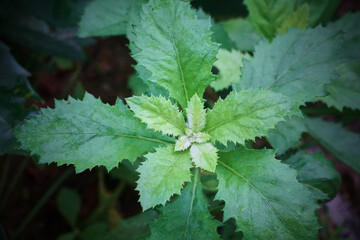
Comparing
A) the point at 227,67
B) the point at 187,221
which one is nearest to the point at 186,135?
the point at 187,221

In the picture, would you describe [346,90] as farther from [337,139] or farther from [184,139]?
[184,139]

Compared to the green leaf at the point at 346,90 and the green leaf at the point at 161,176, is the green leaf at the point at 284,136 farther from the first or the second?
the green leaf at the point at 161,176

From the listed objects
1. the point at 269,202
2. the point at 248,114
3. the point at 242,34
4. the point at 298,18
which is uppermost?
the point at 242,34

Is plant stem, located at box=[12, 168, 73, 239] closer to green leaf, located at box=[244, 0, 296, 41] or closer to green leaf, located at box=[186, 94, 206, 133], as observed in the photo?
green leaf, located at box=[186, 94, 206, 133]

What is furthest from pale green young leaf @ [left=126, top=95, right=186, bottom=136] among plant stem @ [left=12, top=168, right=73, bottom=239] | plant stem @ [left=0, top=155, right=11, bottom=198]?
plant stem @ [left=0, top=155, right=11, bottom=198]

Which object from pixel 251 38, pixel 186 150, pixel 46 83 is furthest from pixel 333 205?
pixel 46 83

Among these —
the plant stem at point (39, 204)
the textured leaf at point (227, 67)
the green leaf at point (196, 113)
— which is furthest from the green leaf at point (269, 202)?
the plant stem at point (39, 204)

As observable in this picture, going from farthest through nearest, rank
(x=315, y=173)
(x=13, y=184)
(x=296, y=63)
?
1. (x=13, y=184)
2. (x=315, y=173)
3. (x=296, y=63)
